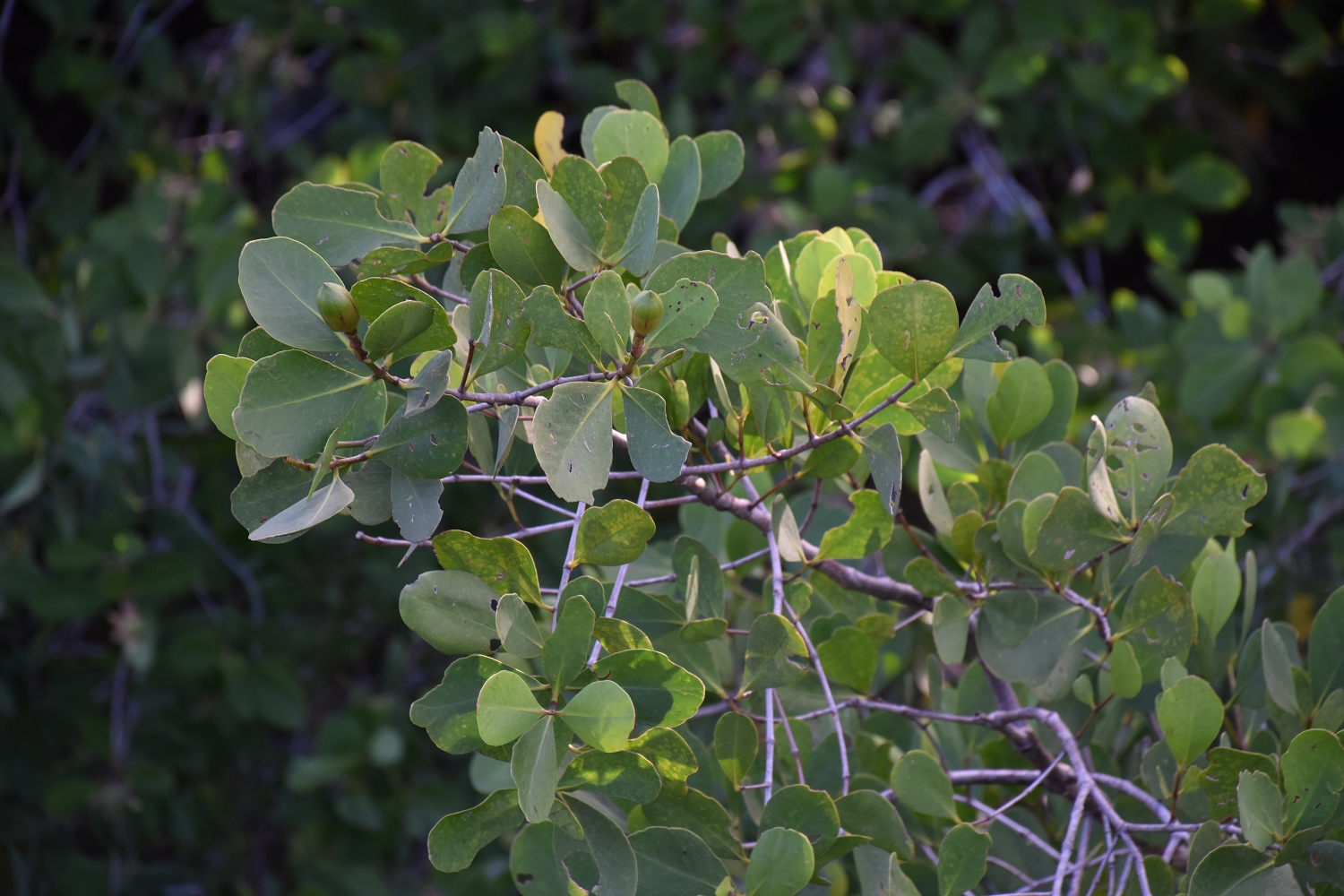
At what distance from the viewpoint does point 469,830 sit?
524mm

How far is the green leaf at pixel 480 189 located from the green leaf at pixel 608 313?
99 mm

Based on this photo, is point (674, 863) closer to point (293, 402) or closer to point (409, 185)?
point (293, 402)

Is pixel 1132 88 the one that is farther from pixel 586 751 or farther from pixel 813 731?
pixel 586 751

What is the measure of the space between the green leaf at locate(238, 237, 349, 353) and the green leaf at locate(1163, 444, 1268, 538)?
0.48 metres

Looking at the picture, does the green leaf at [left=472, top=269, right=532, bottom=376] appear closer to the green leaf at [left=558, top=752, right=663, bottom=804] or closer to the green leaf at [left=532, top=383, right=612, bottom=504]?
the green leaf at [left=532, top=383, right=612, bottom=504]

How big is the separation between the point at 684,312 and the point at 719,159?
0.24 metres

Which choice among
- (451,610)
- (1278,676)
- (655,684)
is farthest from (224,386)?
(1278,676)

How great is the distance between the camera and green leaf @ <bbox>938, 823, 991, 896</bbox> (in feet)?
1.76

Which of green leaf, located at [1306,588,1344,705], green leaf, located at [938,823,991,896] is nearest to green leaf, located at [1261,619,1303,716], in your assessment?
green leaf, located at [1306,588,1344,705]

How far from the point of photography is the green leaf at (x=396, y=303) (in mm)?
505

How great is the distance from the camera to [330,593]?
161 centimetres

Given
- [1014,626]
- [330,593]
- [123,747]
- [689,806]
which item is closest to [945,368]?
[1014,626]

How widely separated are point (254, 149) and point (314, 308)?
154 cm

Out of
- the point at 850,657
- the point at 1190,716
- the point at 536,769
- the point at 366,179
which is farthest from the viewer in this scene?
the point at 366,179
